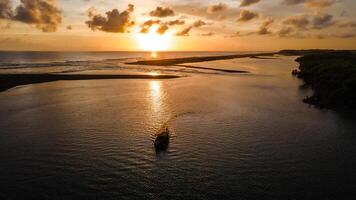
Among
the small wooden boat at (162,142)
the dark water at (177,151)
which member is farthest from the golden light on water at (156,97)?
the small wooden boat at (162,142)

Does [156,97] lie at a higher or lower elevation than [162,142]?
lower

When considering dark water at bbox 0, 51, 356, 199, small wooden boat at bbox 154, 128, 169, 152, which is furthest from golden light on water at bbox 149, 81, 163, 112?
small wooden boat at bbox 154, 128, 169, 152

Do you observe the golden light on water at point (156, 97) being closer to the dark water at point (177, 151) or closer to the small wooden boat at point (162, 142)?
the dark water at point (177, 151)

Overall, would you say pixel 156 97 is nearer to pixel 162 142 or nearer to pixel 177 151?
pixel 162 142

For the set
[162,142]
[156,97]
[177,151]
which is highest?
[162,142]

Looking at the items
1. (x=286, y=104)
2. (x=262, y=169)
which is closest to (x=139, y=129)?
(x=262, y=169)

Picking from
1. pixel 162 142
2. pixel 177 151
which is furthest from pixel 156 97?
pixel 177 151

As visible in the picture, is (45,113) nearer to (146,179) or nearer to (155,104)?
(155,104)

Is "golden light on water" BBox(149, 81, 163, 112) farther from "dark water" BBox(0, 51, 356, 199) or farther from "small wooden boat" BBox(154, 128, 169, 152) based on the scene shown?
"small wooden boat" BBox(154, 128, 169, 152)

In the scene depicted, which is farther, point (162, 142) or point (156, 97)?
point (156, 97)
